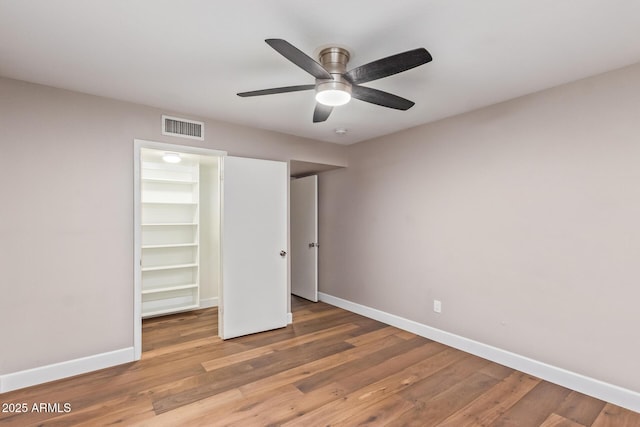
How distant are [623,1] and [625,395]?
99.8 inches

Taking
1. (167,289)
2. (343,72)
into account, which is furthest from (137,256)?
(343,72)

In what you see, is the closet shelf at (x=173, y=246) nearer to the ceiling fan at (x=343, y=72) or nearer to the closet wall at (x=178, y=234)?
the closet wall at (x=178, y=234)

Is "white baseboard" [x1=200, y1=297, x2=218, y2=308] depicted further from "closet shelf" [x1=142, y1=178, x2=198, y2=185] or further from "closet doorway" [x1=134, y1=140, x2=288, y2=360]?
"closet shelf" [x1=142, y1=178, x2=198, y2=185]

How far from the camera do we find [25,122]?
254 centimetres

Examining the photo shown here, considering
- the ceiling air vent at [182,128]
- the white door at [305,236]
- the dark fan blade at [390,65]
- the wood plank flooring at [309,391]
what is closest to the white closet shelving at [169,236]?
the wood plank flooring at [309,391]

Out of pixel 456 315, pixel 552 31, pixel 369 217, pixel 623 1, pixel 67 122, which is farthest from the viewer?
pixel 369 217

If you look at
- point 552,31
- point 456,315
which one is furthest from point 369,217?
point 552,31

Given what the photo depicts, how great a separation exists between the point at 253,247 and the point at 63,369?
1948 millimetres

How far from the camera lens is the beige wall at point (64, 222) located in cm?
248

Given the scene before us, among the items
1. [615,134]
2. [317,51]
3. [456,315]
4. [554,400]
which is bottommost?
[554,400]

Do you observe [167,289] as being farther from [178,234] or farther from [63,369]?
[63,369]

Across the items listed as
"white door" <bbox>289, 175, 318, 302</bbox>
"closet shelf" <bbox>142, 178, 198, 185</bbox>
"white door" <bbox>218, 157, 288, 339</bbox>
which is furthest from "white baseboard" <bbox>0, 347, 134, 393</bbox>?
"white door" <bbox>289, 175, 318, 302</bbox>

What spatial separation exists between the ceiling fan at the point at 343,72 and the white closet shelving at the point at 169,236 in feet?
9.34

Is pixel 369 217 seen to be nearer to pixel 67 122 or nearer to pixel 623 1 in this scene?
pixel 623 1
